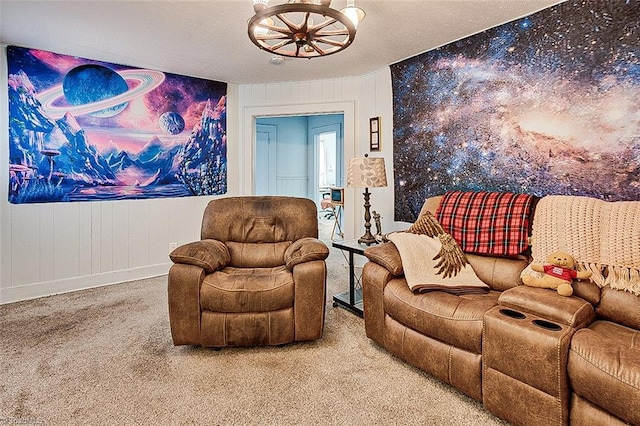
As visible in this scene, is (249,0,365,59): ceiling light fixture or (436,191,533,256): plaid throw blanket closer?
(249,0,365,59): ceiling light fixture

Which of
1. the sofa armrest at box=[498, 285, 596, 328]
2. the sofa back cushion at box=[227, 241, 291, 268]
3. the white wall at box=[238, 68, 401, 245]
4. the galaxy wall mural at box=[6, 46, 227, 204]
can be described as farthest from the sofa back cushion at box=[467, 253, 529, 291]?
the galaxy wall mural at box=[6, 46, 227, 204]

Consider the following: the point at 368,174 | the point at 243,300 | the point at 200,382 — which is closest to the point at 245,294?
the point at 243,300

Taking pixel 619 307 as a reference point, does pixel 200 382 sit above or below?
below

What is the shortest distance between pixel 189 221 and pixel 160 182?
1.87 feet

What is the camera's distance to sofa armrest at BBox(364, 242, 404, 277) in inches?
89.9

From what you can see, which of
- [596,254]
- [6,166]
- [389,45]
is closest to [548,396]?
[596,254]

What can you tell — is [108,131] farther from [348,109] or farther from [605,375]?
[605,375]

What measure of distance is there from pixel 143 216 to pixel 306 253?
2.48 meters

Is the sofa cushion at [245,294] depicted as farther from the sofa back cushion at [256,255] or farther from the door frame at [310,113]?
the door frame at [310,113]

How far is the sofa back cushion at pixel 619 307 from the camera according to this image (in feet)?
5.42

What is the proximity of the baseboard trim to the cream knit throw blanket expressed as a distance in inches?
148

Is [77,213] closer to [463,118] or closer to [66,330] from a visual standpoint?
[66,330]

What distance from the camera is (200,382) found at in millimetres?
1980

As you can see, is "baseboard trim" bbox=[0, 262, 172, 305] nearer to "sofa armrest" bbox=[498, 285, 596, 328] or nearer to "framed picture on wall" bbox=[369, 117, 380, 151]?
"framed picture on wall" bbox=[369, 117, 380, 151]
